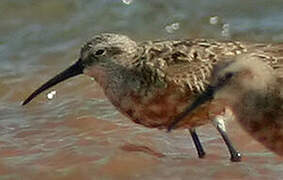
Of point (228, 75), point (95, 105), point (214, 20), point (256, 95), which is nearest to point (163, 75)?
point (228, 75)

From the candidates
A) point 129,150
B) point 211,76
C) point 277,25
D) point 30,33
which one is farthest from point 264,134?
point 30,33

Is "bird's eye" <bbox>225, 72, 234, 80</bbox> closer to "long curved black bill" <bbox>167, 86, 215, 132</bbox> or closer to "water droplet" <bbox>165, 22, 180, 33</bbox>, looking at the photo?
"long curved black bill" <bbox>167, 86, 215, 132</bbox>

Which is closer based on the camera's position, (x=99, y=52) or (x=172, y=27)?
(x=99, y=52)

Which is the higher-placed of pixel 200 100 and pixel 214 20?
pixel 214 20

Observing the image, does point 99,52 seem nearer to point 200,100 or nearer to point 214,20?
point 200,100

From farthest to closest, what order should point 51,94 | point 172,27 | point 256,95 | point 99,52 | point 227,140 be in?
point 172,27, point 51,94, point 99,52, point 227,140, point 256,95

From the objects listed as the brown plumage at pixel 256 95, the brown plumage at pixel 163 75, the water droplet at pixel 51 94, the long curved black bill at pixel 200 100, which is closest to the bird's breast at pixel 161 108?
the brown plumage at pixel 163 75

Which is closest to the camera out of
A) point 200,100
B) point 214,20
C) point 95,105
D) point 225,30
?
point 200,100

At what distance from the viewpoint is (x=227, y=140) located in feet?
24.9

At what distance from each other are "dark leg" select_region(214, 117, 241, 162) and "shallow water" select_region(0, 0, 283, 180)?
7 centimetres

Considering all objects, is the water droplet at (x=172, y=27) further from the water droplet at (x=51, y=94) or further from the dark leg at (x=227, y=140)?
the dark leg at (x=227, y=140)

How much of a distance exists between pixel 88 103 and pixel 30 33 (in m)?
2.68

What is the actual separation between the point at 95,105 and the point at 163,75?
1962 mm

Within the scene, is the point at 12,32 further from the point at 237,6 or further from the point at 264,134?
the point at 264,134
